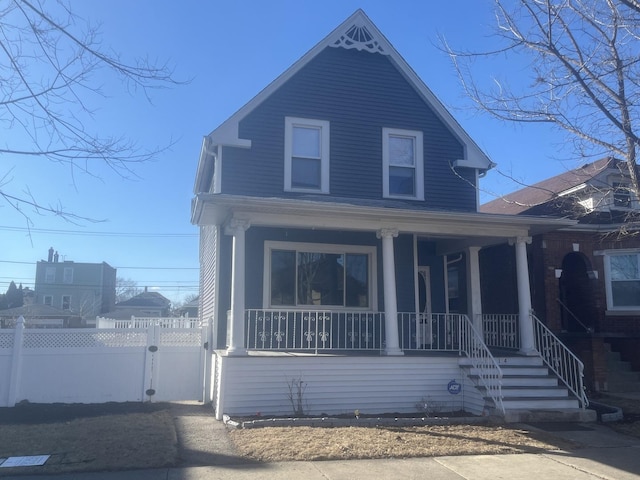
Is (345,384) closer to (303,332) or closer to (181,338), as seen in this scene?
(303,332)

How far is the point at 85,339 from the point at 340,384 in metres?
4.83

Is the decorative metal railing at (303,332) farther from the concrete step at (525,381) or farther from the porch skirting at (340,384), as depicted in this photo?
the concrete step at (525,381)

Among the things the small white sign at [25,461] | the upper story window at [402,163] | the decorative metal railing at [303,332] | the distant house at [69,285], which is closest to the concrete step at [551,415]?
the decorative metal railing at [303,332]

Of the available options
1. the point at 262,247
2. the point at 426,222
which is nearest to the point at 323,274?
the point at 262,247

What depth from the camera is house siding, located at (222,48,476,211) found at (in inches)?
501

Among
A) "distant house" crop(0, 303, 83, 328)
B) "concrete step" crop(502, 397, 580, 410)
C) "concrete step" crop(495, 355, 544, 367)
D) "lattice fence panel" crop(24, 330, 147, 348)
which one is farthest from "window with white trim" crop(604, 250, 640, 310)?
"distant house" crop(0, 303, 83, 328)

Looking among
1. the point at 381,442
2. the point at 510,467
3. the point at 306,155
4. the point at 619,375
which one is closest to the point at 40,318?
the point at 306,155

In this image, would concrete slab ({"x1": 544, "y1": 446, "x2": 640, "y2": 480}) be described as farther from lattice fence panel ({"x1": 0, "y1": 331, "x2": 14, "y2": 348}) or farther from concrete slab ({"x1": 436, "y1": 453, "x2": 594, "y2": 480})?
lattice fence panel ({"x1": 0, "y1": 331, "x2": 14, "y2": 348})

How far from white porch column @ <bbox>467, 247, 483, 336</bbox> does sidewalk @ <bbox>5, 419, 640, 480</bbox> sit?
5559 mm

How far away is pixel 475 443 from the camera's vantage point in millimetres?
7965

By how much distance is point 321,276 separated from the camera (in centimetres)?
1292

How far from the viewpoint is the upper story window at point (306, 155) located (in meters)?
13.0

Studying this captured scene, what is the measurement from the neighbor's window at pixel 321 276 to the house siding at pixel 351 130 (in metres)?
1.28

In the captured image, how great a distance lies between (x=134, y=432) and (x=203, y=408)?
277cm
